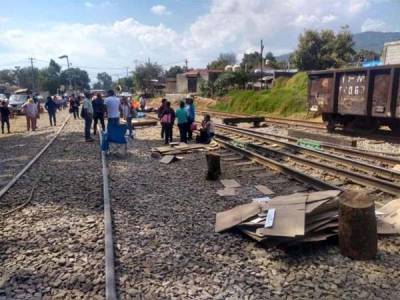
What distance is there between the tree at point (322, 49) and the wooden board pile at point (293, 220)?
53563 millimetres

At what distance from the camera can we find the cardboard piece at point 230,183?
7.65 metres

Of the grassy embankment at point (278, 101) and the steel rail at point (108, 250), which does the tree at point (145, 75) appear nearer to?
the grassy embankment at point (278, 101)

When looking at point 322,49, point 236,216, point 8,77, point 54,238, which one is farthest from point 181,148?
point 8,77

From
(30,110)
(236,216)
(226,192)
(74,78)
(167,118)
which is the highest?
(74,78)

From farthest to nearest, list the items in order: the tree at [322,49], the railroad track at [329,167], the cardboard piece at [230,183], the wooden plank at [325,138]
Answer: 1. the tree at [322,49]
2. the wooden plank at [325,138]
3. the cardboard piece at [230,183]
4. the railroad track at [329,167]

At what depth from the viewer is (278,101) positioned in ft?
97.0

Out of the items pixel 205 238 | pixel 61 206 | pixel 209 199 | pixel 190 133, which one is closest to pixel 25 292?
pixel 205 238

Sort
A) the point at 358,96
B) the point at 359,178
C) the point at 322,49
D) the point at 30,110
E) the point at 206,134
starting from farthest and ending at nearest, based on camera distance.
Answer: the point at 322,49 → the point at 30,110 → the point at 358,96 → the point at 206,134 → the point at 359,178

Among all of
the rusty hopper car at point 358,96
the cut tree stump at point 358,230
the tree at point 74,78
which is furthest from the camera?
the tree at point 74,78

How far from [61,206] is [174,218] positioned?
1999mm

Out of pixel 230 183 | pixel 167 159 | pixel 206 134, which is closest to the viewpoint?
pixel 230 183

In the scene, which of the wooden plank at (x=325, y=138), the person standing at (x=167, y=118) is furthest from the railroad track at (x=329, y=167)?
the person standing at (x=167, y=118)

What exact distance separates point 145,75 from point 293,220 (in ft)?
289

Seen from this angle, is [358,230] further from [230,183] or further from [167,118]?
[167,118]
